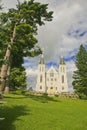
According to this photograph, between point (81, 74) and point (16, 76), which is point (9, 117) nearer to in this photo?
point (16, 76)

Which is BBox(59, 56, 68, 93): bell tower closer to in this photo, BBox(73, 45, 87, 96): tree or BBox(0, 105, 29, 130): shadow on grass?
BBox(73, 45, 87, 96): tree

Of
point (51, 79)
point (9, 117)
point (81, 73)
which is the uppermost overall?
point (51, 79)

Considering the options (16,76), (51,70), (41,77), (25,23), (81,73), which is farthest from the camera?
(51,70)

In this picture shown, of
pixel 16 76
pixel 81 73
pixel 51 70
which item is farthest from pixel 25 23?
pixel 51 70

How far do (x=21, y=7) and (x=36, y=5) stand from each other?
1.79 metres

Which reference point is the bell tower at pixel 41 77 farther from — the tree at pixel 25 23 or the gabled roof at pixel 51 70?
the tree at pixel 25 23

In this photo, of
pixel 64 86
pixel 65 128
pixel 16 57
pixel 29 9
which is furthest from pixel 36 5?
pixel 64 86

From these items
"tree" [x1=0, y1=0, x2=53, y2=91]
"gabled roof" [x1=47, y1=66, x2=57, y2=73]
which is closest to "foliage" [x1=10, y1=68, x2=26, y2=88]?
"tree" [x1=0, y1=0, x2=53, y2=91]

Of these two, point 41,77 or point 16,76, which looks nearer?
point 16,76

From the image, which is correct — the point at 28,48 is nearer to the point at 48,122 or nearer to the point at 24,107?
the point at 24,107

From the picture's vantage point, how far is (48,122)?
1803 cm

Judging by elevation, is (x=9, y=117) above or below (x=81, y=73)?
below

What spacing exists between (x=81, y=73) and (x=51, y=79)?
91.9 meters

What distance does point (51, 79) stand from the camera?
14825cm
